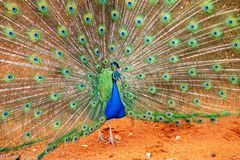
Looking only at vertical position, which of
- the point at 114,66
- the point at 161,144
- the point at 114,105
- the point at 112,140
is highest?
the point at 114,66

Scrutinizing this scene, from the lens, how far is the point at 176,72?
4.25m

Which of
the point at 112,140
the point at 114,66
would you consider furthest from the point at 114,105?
the point at 112,140

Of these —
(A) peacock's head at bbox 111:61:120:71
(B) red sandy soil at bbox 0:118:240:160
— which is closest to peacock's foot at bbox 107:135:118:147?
(B) red sandy soil at bbox 0:118:240:160

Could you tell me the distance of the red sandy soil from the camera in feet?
14.1

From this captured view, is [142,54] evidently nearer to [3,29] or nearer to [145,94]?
[145,94]

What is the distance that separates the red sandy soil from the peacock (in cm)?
44

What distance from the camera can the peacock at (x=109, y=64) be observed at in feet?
12.9

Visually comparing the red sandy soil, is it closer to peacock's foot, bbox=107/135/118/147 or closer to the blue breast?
peacock's foot, bbox=107/135/118/147

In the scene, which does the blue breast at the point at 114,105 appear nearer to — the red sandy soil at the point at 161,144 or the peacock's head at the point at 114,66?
the peacock's head at the point at 114,66

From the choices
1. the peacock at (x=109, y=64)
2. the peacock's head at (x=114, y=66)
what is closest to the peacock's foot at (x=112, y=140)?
the peacock at (x=109, y=64)

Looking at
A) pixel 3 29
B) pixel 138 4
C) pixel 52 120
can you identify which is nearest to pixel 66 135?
pixel 52 120

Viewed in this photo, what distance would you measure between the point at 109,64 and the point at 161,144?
127cm

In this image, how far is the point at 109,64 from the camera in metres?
4.24

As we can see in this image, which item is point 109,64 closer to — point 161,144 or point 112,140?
point 112,140
